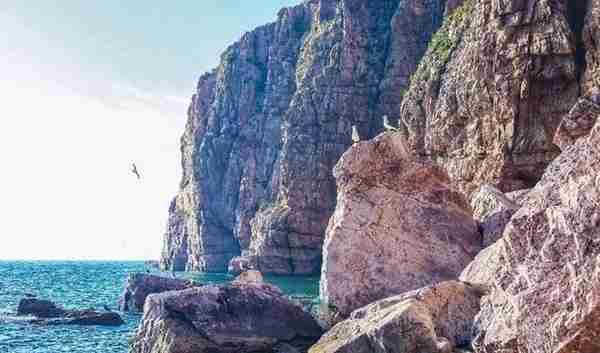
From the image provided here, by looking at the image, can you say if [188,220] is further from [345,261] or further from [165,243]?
[345,261]

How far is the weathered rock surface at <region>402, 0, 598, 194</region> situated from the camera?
44875 millimetres

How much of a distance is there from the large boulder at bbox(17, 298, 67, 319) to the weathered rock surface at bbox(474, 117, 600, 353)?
3472cm

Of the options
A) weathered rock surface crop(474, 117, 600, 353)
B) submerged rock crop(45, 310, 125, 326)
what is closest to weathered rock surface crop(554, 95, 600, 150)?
weathered rock surface crop(474, 117, 600, 353)

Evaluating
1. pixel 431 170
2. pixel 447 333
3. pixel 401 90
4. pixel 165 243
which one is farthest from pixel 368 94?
pixel 165 243

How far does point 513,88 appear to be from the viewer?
4675 centimetres

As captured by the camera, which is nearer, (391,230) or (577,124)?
(577,124)

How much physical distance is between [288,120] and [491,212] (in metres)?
81.5

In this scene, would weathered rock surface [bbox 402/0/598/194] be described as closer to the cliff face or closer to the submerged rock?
the submerged rock

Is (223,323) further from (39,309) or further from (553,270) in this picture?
(39,309)

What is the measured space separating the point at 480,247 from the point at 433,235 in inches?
61.9

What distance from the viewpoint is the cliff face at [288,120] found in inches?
3600

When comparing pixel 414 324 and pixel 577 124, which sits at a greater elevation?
pixel 577 124

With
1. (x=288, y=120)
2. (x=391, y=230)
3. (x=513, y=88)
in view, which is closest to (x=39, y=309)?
(x=391, y=230)

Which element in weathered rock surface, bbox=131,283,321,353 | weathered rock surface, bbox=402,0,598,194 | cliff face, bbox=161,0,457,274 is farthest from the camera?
cliff face, bbox=161,0,457,274
